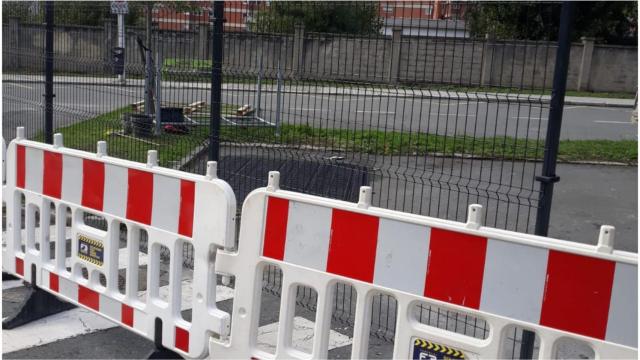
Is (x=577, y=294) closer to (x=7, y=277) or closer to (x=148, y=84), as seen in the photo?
(x=7, y=277)

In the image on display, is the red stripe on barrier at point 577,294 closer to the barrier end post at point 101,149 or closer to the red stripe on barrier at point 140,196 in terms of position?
the red stripe on barrier at point 140,196

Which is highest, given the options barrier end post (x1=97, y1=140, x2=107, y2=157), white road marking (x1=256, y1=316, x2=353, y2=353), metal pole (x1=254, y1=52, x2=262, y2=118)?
metal pole (x1=254, y1=52, x2=262, y2=118)

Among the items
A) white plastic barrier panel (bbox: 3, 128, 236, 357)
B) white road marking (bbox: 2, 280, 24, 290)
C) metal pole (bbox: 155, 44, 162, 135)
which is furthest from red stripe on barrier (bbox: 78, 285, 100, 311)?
metal pole (bbox: 155, 44, 162, 135)

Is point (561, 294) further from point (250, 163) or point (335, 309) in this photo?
point (250, 163)

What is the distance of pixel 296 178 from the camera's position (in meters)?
5.84

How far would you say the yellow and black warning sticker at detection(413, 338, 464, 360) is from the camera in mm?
3326

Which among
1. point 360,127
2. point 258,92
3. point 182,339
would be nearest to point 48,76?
point 258,92

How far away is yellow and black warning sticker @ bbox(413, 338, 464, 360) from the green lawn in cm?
117

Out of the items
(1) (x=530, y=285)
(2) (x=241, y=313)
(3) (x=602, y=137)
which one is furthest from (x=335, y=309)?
(3) (x=602, y=137)

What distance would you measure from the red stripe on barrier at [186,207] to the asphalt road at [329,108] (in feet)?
4.72

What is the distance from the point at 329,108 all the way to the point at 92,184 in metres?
1.71

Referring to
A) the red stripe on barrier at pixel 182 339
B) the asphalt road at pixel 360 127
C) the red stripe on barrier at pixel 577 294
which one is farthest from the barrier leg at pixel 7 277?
the red stripe on barrier at pixel 577 294

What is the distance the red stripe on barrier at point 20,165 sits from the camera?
5.17 meters

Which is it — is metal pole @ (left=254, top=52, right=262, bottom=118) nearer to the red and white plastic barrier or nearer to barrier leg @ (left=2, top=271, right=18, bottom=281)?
the red and white plastic barrier
